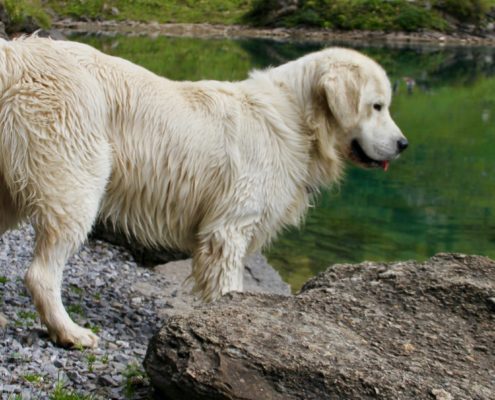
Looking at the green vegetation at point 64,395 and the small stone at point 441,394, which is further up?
the small stone at point 441,394

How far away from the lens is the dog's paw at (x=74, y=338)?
19.3 ft

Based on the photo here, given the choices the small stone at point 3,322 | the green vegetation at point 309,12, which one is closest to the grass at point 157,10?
the green vegetation at point 309,12

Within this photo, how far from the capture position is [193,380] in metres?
4.30

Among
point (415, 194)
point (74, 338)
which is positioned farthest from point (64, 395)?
point (415, 194)

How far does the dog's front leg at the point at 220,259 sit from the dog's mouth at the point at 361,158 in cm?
133

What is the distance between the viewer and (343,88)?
23.5 ft

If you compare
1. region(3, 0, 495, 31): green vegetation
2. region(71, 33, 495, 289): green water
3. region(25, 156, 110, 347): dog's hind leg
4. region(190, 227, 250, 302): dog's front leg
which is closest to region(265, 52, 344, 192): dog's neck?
region(190, 227, 250, 302): dog's front leg

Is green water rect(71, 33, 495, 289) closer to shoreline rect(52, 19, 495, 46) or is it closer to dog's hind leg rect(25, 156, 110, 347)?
dog's hind leg rect(25, 156, 110, 347)

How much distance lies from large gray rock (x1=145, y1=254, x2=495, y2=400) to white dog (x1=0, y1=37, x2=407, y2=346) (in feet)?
4.88

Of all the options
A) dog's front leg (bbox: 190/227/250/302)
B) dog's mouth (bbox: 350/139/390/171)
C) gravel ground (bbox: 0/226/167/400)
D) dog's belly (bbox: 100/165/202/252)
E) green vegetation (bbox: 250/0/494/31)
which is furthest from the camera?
green vegetation (bbox: 250/0/494/31)

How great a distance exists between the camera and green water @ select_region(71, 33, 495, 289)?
13781 mm

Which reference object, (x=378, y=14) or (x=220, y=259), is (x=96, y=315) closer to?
(x=220, y=259)

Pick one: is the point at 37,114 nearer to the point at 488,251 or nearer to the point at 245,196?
the point at 245,196

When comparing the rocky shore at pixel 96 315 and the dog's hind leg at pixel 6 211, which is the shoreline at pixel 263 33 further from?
the dog's hind leg at pixel 6 211
